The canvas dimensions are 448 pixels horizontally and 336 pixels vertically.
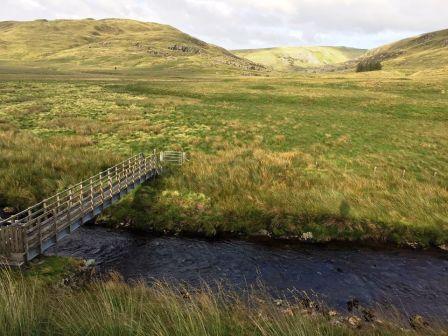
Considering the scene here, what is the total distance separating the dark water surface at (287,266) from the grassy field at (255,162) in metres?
1.76

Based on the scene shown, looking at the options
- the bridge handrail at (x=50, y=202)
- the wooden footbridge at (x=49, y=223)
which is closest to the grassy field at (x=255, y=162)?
the bridge handrail at (x=50, y=202)

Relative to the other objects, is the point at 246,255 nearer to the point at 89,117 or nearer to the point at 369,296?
the point at 369,296

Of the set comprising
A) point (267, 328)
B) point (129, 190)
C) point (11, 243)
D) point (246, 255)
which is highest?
point (267, 328)

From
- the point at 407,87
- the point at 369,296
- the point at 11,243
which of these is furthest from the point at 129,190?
the point at 407,87

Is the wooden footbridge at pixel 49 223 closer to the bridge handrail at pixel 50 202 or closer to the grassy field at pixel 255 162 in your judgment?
the bridge handrail at pixel 50 202

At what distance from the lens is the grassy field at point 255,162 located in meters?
24.8

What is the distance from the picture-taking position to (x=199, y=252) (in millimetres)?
21703

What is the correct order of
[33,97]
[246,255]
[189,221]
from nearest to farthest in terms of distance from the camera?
[246,255] < [189,221] < [33,97]

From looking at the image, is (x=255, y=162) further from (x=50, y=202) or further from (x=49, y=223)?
(x=49, y=223)

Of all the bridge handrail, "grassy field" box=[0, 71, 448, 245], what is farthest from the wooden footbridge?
"grassy field" box=[0, 71, 448, 245]

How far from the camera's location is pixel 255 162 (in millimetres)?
33188

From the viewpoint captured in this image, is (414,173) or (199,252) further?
(414,173)

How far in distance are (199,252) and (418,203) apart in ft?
47.6

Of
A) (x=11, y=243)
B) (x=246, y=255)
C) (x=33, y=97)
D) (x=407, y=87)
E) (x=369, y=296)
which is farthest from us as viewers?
(x=407, y=87)
